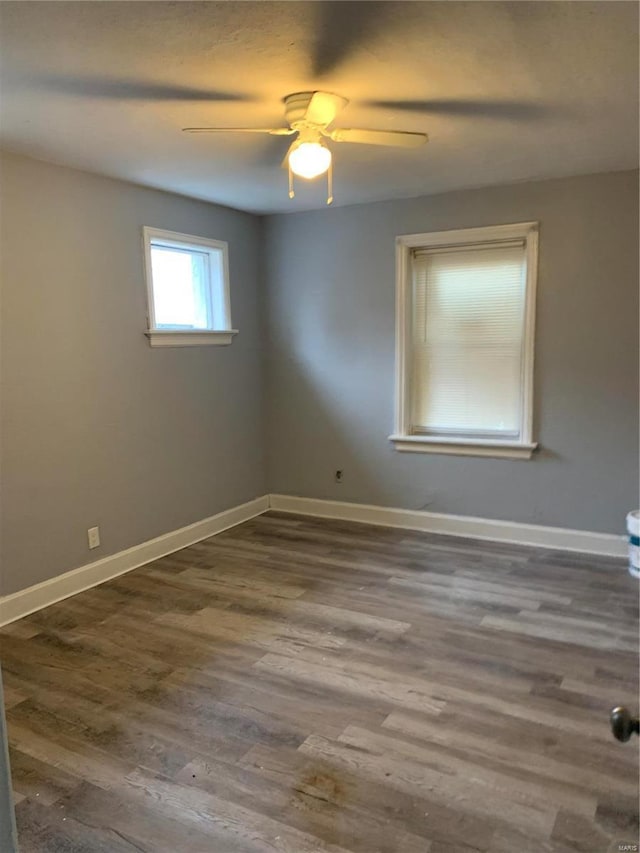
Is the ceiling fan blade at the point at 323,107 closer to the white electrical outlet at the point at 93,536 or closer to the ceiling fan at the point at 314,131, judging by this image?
the ceiling fan at the point at 314,131

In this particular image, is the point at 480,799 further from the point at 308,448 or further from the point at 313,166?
the point at 308,448

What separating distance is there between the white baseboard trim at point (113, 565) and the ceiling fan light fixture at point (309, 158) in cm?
252

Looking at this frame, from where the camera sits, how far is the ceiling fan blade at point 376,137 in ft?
8.18

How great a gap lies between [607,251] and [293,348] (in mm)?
2325

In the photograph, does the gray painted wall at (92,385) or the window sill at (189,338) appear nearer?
the gray painted wall at (92,385)

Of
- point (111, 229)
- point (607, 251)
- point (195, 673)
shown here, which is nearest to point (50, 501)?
point (195, 673)

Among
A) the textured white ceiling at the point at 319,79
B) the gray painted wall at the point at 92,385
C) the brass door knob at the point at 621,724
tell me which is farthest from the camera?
the gray painted wall at the point at 92,385

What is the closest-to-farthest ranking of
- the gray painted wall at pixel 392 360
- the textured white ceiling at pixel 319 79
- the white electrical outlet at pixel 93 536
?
the textured white ceiling at pixel 319 79 < the white electrical outlet at pixel 93 536 < the gray painted wall at pixel 392 360

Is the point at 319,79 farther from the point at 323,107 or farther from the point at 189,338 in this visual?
the point at 189,338

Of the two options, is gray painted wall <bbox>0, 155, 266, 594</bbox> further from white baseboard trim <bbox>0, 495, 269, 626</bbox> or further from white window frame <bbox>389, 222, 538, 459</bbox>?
white window frame <bbox>389, 222, 538, 459</bbox>

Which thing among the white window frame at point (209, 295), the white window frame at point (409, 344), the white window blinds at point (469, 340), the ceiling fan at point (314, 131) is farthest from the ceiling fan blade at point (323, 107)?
the white window blinds at point (469, 340)

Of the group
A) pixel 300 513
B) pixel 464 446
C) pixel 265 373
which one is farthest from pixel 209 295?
pixel 464 446

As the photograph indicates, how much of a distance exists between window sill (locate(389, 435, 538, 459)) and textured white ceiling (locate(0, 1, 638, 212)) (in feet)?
5.78

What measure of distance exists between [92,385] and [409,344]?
2.21m
